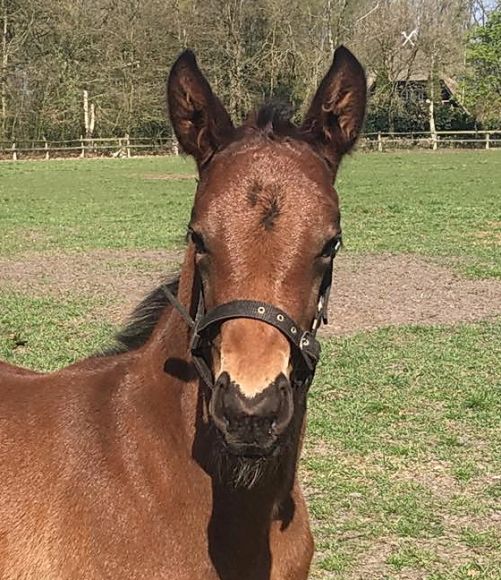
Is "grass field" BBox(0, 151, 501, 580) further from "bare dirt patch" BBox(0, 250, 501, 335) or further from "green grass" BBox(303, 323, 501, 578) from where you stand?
"bare dirt patch" BBox(0, 250, 501, 335)

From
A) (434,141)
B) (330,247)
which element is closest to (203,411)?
(330,247)

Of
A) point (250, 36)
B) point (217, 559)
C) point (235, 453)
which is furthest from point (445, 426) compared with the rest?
point (250, 36)

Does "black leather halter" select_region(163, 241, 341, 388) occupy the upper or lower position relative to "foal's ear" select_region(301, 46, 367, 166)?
lower

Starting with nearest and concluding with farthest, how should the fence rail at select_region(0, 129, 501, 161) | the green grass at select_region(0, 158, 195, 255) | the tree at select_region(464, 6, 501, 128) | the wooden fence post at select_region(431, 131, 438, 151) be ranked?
the green grass at select_region(0, 158, 195, 255) → the fence rail at select_region(0, 129, 501, 161) → the wooden fence post at select_region(431, 131, 438, 151) → the tree at select_region(464, 6, 501, 128)

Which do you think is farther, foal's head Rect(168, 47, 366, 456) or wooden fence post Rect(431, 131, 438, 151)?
wooden fence post Rect(431, 131, 438, 151)

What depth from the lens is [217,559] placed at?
103 inches

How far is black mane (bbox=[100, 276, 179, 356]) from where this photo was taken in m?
3.21

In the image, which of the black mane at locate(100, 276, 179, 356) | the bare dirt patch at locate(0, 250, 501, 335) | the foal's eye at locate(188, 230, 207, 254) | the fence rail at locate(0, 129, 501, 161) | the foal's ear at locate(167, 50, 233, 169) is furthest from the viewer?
the fence rail at locate(0, 129, 501, 161)

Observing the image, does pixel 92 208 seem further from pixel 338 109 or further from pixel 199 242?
pixel 199 242

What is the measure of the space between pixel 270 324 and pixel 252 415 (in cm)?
29

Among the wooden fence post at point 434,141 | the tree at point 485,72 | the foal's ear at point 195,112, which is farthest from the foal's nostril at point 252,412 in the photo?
the tree at point 485,72

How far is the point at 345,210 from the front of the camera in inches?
784

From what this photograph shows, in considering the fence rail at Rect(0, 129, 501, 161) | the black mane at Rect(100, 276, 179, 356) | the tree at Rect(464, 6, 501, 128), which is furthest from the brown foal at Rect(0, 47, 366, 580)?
the tree at Rect(464, 6, 501, 128)

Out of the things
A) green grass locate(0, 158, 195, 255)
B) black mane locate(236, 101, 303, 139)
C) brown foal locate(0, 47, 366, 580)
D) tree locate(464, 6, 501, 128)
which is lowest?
green grass locate(0, 158, 195, 255)
